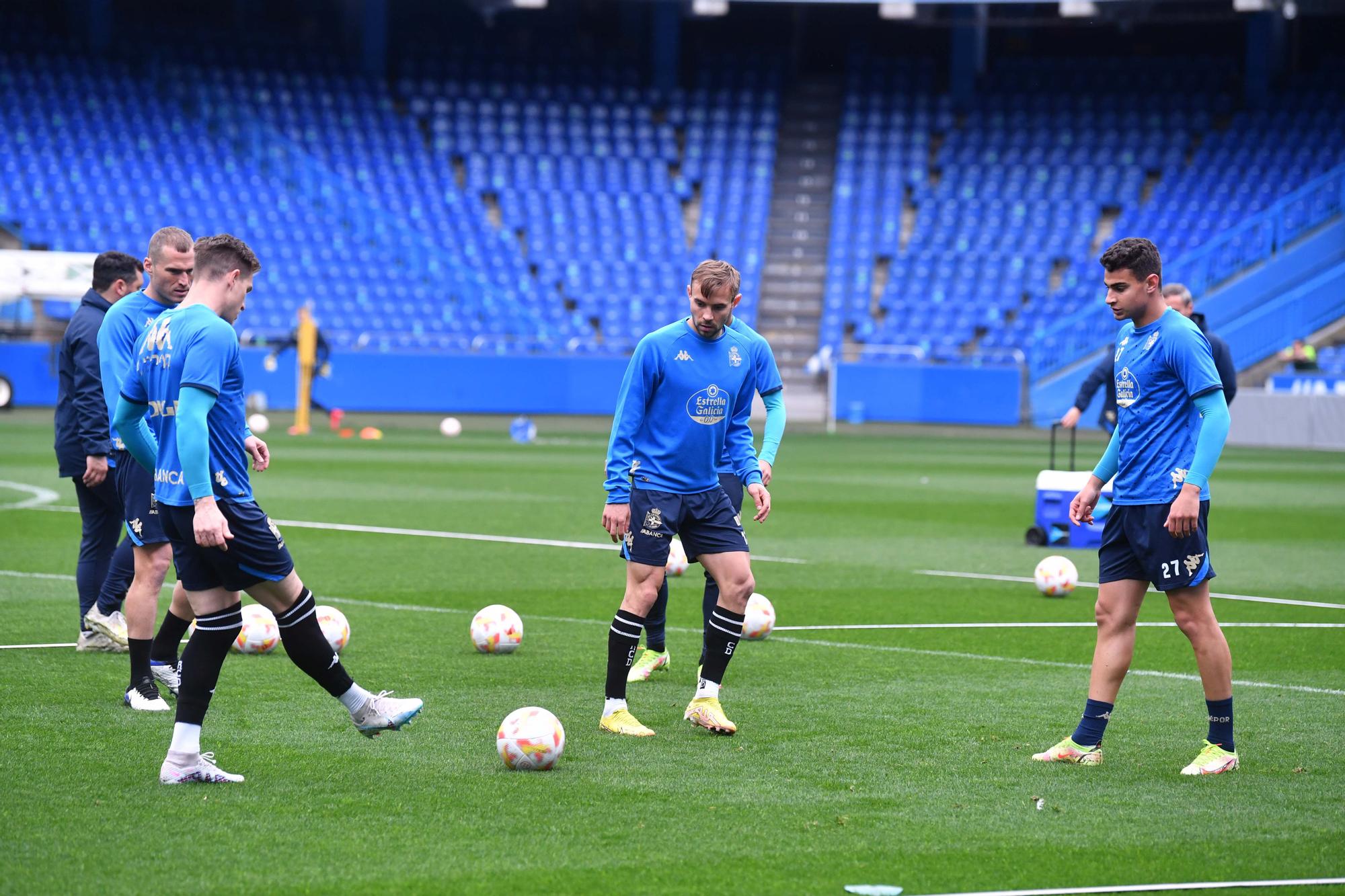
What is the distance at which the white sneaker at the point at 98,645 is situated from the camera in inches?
332

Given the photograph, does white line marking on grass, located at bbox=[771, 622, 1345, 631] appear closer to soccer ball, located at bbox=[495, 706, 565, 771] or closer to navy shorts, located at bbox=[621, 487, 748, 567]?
navy shorts, located at bbox=[621, 487, 748, 567]

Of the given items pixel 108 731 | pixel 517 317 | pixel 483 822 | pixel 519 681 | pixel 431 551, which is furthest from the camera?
pixel 517 317

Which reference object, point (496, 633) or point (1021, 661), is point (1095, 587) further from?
point (496, 633)

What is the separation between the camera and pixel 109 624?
8.53m

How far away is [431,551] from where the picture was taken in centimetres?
1352

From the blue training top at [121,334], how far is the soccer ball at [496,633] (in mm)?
2338

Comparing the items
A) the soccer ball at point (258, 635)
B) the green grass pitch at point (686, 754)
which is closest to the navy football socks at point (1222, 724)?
the green grass pitch at point (686, 754)

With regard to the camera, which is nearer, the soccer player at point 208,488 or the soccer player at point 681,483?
the soccer player at point 208,488

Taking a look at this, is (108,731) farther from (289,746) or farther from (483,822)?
(483,822)

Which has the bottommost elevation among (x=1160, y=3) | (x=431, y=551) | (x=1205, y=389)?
(x=431, y=551)

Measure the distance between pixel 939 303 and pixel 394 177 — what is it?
15.1 m

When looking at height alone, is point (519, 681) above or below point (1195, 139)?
below

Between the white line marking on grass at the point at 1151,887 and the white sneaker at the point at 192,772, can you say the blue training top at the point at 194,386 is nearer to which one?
the white sneaker at the point at 192,772

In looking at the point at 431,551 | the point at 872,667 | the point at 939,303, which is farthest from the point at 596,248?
the point at 872,667
